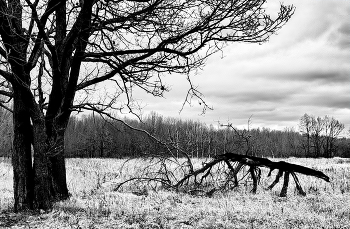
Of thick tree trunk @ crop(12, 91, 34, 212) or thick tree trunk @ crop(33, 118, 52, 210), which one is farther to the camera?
thick tree trunk @ crop(12, 91, 34, 212)

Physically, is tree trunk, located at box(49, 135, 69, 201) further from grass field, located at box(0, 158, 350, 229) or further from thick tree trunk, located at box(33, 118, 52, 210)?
thick tree trunk, located at box(33, 118, 52, 210)

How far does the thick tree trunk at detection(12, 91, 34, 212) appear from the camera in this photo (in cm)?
735

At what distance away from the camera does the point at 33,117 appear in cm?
708

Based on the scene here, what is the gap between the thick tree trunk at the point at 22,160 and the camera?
7348mm

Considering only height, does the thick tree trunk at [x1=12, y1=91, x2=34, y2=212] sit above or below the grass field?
above

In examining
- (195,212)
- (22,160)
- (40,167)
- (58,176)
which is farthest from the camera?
(58,176)

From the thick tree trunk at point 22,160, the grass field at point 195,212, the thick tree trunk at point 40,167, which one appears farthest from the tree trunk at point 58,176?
the thick tree trunk at point 40,167

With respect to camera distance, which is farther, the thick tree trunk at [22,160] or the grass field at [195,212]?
the thick tree trunk at [22,160]

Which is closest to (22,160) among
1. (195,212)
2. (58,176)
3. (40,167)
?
(40,167)

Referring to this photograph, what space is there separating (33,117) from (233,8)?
16.4ft

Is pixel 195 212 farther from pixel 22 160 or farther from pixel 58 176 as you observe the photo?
pixel 22 160

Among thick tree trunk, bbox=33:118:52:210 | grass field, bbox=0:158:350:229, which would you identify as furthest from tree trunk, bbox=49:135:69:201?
thick tree trunk, bbox=33:118:52:210

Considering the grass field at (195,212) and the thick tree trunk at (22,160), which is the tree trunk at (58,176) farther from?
the thick tree trunk at (22,160)

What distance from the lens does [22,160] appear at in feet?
24.4
